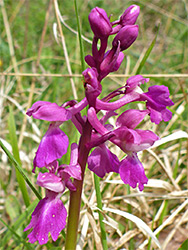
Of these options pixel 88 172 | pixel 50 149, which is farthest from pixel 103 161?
pixel 88 172

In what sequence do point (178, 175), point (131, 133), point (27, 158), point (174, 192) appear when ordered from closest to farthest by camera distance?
1. point (131, 133)
2. point (174, 192)
3. point (27, 158)
4. point (178, 175)

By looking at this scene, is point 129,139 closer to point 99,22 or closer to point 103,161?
point 103,161

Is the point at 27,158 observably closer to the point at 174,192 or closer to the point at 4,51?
the point at 174,192

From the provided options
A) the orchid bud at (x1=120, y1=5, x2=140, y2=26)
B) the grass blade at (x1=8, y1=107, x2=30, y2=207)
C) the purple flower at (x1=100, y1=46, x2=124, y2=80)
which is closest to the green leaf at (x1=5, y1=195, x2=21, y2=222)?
the grass blade at (x1=8, y1=107, x2=30, y2=207)

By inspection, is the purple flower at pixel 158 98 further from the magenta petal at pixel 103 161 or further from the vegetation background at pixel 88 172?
the vegetation background at pixel 88 172

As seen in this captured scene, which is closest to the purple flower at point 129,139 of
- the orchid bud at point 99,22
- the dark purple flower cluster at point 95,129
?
the dark purple flower cluster at point 95,129

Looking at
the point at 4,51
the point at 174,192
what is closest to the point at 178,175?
the point at 174,192
